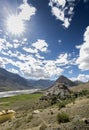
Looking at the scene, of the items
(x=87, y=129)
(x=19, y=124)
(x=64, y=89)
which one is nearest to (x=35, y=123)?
(x=19, y=124)

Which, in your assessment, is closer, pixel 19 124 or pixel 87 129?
pixel 87 129

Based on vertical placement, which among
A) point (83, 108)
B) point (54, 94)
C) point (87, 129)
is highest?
point (54, 94)

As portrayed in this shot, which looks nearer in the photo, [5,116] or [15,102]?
[5,116]

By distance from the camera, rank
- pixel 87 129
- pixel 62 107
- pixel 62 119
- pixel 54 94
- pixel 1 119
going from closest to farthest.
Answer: pixel 87 129, pixel 62 119, pixel 62 107, pixel 1 119, pixel 54 94

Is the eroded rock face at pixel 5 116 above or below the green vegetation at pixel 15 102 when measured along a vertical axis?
below

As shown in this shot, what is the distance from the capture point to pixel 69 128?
16750mm

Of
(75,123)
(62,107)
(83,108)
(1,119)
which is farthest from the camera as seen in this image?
(1,119)

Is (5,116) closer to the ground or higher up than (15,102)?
closer to the ground

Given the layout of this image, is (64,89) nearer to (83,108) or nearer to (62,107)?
(62,107)

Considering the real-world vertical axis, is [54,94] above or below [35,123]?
above

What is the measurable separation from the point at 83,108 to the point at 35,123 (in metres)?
5.25

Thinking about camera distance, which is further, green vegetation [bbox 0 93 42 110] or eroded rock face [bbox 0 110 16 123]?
green vegetation [bbox 0 93 42 110]

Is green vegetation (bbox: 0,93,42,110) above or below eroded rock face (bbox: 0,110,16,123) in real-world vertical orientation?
above

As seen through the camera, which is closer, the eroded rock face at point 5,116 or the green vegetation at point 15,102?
the eroded rock face at point 5,116
